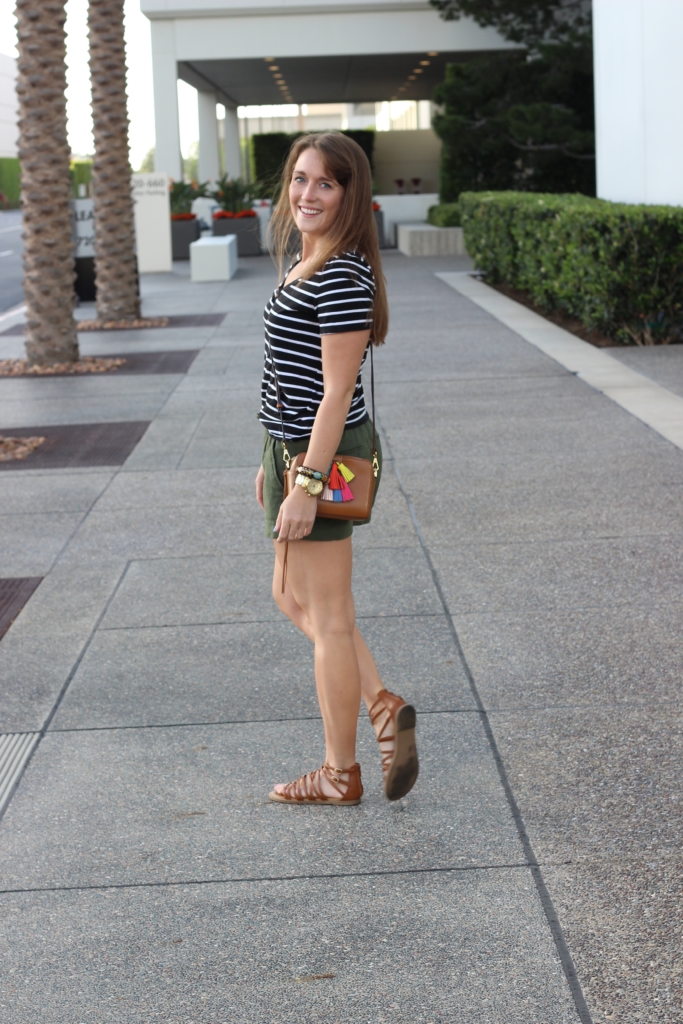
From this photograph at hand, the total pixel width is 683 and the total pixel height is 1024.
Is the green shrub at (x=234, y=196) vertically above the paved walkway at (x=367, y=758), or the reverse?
the green shrub at (x=234, y=196)

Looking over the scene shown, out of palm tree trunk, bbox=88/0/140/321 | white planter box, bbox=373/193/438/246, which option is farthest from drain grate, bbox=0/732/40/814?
white planter box, bbox=373/193/438/246

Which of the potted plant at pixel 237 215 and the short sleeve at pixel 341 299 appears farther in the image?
the potted plant at pixel 237 215

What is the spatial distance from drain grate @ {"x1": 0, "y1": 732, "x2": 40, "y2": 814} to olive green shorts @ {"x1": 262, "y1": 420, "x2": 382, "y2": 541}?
4.01 feet

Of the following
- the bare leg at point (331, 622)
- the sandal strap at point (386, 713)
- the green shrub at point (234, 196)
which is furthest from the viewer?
the green shrub at point (234, 196)

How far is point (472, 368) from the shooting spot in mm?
11430

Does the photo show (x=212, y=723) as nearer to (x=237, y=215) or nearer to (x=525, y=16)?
(x=525, y=16)

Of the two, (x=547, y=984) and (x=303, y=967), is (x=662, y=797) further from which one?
(x=303, y=967)

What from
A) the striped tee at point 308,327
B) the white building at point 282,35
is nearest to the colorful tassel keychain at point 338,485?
the striped tee at point 308,327

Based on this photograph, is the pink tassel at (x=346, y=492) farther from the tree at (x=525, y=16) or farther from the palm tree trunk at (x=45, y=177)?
the tree at (x=525, y=16)

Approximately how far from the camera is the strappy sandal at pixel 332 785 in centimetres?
355

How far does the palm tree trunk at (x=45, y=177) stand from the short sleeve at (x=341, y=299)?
32.5ft

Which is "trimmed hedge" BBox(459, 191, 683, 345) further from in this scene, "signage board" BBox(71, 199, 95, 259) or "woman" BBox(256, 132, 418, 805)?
"woman" BBox(256, 132, 418, 805)

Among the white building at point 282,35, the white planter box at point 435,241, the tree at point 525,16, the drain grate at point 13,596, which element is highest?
the white building at point 282,35

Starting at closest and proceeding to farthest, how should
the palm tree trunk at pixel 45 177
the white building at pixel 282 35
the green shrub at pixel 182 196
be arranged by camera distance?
the palm tree trunk at pixel 45 177 < the green shrub at pixel 182 196 < the white building at pixel 282 35
